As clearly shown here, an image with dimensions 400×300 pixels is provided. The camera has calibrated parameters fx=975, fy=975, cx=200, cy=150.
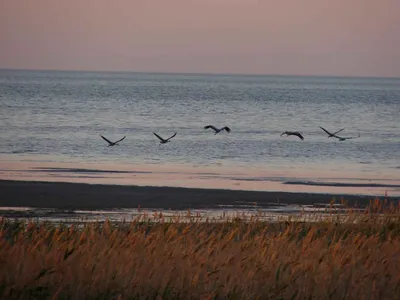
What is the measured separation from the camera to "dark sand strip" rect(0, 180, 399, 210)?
25.3 meters

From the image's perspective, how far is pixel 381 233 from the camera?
16.5 m

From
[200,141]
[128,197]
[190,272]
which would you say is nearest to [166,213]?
[128,197]

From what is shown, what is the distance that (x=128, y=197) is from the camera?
88.8 ft

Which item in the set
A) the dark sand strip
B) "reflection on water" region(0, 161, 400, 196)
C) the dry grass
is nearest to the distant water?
"reflection on water" region(0, 161, 400, 196)

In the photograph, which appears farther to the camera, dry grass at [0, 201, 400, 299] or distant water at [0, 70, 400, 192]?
distant water at [0, 70, 400, 192]

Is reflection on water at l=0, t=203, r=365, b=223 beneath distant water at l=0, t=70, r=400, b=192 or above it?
above

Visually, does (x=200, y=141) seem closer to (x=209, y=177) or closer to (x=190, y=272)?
(x=209, y=177)

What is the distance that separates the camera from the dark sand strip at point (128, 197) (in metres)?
25.3

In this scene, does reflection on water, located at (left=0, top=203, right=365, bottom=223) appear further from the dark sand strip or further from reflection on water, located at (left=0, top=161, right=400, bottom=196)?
reflection on water, located at (left=0, top=161, right=400, bottom=196)

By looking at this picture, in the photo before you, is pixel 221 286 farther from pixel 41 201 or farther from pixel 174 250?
pixel 41 201

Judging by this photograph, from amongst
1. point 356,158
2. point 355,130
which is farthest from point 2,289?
point 355,130

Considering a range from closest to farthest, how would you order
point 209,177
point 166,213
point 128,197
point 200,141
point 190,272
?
point 190,272
point 166,213
point 128,197
point 209,177
point 200,141

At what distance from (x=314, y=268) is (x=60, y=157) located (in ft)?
108

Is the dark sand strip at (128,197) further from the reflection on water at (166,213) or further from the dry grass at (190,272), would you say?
the dry grass at (190,272)
